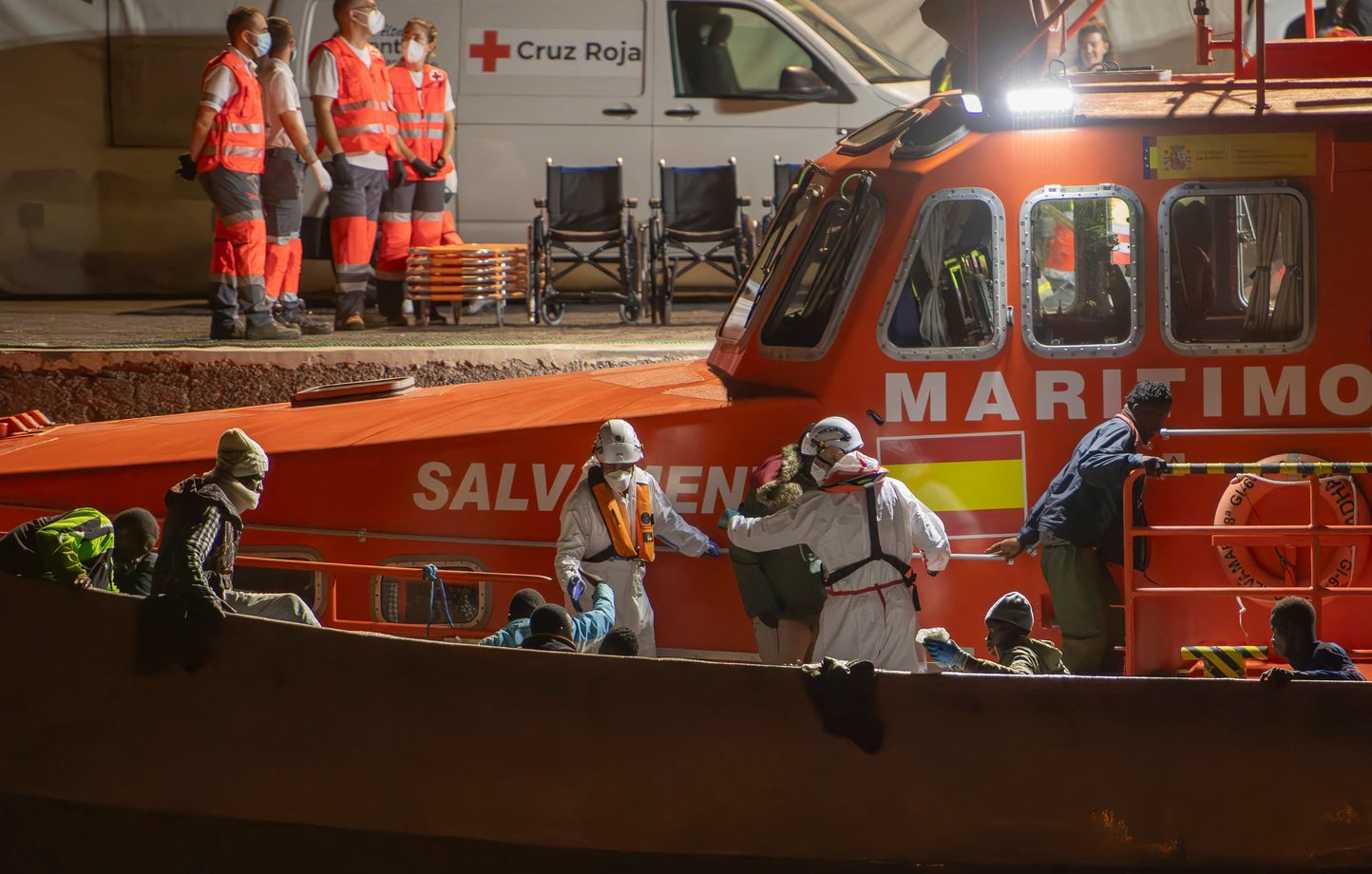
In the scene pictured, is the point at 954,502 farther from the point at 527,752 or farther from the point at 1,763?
the point at 1,763

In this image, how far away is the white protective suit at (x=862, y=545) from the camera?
5.78m

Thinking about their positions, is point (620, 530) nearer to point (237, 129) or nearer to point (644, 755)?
point (644, 755)

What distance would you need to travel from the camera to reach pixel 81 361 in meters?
9.85

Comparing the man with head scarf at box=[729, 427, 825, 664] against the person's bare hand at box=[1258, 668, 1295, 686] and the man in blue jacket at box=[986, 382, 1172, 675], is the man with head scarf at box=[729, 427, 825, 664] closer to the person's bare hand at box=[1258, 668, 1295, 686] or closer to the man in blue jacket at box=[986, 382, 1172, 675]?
the man in blue jacket at box=[986, 382, 1172, 675]

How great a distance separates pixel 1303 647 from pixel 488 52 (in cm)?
942

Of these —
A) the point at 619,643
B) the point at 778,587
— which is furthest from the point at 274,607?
the point at 778,587

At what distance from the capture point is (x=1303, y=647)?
5.38 metres

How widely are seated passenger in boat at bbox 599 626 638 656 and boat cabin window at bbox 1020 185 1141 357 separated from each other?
1.83m

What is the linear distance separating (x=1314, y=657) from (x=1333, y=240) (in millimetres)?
1583

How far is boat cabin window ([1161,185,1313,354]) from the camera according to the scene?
6008 mm

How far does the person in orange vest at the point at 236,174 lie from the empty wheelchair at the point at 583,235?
2.23 meters

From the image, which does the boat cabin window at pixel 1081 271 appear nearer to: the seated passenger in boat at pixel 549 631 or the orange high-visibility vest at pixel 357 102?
the seated passenger in boat at pixel 549 631

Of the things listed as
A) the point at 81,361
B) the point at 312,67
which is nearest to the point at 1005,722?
the point at 81,361

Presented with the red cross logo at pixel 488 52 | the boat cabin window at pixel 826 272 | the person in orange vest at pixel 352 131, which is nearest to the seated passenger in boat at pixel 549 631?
the boat cabin window at pixel 826 272
